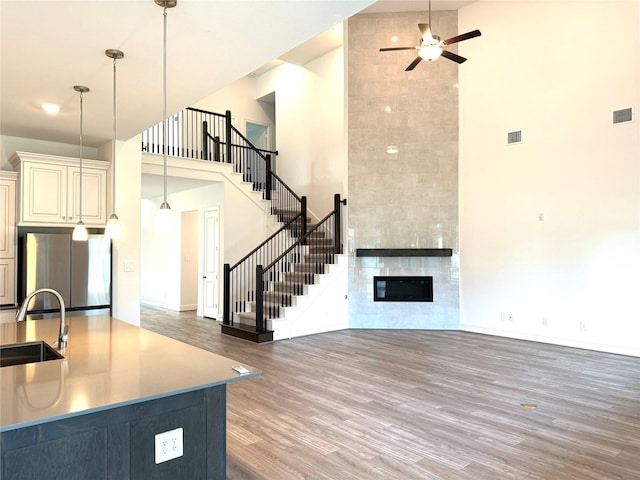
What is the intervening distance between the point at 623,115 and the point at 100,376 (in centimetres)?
683

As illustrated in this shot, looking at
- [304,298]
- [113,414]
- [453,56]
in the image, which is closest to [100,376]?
[113,414]

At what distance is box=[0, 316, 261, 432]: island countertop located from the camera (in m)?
1.54

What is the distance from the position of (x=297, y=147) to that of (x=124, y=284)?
611 cm

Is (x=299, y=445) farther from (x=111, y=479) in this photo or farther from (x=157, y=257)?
(x=157, y=257)

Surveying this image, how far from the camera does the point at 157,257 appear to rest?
428 inches

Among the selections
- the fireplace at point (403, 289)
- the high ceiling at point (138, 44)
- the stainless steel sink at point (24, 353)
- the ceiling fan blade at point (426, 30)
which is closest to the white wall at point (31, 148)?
the high ceiling at point (138, 44)

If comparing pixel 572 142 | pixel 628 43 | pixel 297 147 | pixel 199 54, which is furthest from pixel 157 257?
pixel 628 43

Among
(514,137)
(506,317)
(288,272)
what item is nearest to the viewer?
(514,137)

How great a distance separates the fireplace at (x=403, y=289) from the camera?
781 cm

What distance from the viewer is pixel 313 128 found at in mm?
10102

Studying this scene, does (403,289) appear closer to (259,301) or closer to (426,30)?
(259,301)

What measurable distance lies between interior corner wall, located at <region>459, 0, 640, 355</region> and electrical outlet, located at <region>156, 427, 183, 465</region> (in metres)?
6.15

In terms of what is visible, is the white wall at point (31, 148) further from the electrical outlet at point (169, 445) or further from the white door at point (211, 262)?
the electrical outlet at point (169, 445)

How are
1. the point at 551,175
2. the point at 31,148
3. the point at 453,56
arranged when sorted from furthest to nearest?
the point at 551,175, the point at 453,56, the point at 31,148
